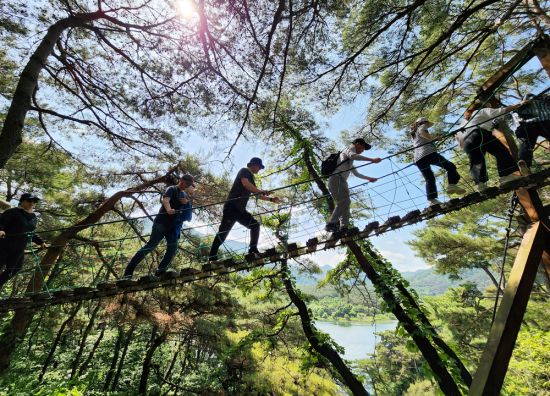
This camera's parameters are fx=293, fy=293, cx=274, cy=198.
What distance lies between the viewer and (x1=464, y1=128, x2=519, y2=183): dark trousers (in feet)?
8.76

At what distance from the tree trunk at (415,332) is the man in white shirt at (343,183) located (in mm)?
1182

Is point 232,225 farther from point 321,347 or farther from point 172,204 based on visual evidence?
point 321,347

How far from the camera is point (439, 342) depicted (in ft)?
14.5

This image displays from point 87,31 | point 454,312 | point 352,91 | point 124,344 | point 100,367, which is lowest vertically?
point 100,367

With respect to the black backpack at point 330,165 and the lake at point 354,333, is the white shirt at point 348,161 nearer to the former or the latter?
the black backpack at point 330,165

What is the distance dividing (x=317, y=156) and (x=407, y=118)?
6.65 ft

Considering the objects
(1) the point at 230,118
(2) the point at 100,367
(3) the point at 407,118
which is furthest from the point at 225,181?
(2) the point at 100,367

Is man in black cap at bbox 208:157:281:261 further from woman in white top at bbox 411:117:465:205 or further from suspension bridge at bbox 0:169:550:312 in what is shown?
woman in white top at bbox 411:117:465:205

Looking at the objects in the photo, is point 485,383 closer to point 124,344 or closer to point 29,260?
point 29,260

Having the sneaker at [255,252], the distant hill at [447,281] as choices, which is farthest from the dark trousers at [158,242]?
the distant hill at [447,281]

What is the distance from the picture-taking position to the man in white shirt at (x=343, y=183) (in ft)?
10.1

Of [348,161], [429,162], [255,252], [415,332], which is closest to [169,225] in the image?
[255,252]

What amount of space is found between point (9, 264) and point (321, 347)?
191 inches

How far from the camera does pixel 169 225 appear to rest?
122 inches
